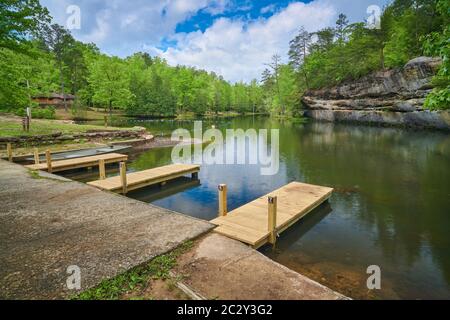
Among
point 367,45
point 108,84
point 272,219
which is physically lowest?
point 272,219

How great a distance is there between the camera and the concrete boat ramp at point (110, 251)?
14.1ft

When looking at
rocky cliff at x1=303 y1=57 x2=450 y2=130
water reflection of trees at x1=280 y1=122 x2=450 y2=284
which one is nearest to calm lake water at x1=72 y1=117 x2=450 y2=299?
water reflection of trees at x1=280 y1=122 x2=450 y2=284

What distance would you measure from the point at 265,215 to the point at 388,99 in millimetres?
41760

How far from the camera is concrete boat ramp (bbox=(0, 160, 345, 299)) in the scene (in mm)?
4293

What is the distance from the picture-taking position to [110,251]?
5285mm

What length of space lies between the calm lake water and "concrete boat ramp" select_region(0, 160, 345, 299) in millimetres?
2264

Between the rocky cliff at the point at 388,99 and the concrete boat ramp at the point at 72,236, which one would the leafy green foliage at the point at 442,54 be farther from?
the rocky cliff at the point at 388,99

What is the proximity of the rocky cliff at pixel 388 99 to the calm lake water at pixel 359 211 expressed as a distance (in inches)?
631

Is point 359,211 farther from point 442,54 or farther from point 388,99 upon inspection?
point 388,99

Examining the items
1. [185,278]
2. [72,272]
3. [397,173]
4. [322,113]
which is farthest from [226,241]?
[322,113]

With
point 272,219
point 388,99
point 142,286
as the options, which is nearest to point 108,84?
point 388,99

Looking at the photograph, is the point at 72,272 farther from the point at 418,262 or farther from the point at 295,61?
the point at 295,61
